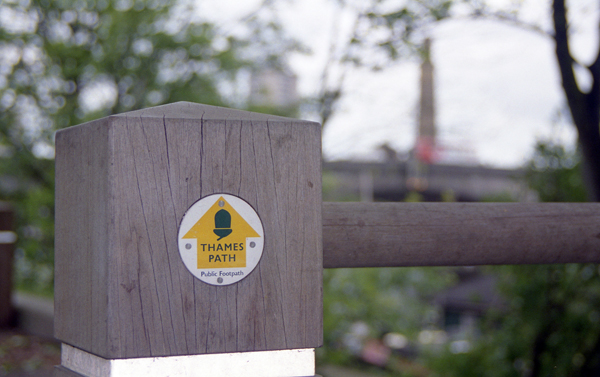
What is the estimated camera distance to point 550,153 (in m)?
4.32

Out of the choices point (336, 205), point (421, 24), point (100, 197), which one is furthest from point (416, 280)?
point (100, 197)

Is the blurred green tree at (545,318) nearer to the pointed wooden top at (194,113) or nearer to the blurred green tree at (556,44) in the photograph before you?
the blurred green tree at (556,44)

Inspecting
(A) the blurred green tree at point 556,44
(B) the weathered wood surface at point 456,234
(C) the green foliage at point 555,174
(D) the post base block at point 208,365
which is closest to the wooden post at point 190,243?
(D) the post base block at point 208,365

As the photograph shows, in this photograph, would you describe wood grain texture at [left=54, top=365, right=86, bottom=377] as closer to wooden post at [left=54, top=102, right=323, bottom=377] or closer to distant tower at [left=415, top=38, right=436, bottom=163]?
wooden post at [left=54, top=102, right=323, bottom=377]

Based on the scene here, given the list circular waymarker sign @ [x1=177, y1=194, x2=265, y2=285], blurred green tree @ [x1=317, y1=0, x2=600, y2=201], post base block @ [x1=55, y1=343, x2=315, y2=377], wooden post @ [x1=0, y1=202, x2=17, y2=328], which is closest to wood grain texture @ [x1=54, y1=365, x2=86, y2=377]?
post base block @ [x1=55, y1=343, x2=315, y2=377]

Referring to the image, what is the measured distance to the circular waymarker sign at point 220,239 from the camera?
0.91m

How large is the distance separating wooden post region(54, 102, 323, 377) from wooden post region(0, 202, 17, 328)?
15.2ft

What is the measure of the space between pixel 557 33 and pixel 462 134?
1.95m

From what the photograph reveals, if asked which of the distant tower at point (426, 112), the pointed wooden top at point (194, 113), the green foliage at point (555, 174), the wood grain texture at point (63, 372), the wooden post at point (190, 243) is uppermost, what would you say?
the distant tower at point (426, 112)

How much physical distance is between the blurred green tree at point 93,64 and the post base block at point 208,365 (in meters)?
4.07

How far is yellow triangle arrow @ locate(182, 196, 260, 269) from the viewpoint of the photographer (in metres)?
0.92

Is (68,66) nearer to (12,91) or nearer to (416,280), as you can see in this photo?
(12,91)

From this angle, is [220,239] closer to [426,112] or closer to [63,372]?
[63,372]

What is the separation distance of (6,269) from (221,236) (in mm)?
4876
